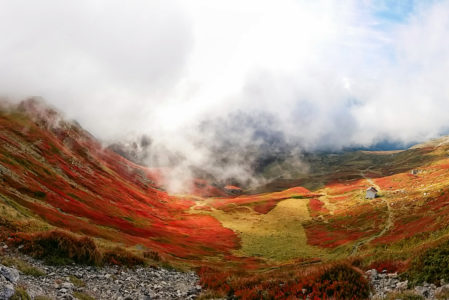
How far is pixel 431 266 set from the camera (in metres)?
17.3

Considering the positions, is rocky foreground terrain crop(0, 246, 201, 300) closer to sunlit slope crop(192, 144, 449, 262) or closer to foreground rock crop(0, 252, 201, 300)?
foreground rock crop(0, 252, 201, 300)

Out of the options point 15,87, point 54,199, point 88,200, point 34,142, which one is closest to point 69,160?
point 34,142

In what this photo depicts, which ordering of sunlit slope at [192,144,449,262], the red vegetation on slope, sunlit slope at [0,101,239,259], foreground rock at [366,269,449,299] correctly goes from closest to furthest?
foreground rock at [366,269,449,299] → sunlit slope at [0,101,239,259] → sunlit slope at [192,144,449,262] → the red vegetation on slope

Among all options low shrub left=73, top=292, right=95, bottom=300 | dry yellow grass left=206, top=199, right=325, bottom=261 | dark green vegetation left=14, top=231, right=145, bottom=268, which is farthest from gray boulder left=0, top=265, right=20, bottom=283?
dry yellow grass left=206, top=199, right=325, bottom=261

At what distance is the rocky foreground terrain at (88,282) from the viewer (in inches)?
559

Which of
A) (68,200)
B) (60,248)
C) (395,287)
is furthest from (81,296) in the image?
(68,200)

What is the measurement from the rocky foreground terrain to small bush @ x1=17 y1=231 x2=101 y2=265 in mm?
826

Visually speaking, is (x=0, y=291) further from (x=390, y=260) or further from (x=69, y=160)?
(x=69, y=160)

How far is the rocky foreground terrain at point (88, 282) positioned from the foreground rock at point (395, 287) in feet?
45.4

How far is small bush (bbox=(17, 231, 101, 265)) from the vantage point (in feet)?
70.6

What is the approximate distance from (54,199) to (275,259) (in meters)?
50.7

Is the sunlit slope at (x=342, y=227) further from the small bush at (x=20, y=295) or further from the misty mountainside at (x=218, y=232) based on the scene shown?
the small bush at (x=20, y=295)

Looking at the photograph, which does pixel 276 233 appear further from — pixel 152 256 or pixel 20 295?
pixel 20 295

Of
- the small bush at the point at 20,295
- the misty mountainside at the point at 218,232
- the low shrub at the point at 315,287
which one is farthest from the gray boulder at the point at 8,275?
the low shrub at the point at 315,287
